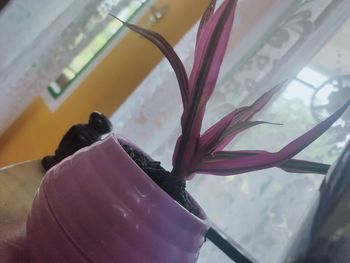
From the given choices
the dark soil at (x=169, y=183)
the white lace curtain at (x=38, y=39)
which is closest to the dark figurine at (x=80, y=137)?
the dark soil at (x=169, y=183)

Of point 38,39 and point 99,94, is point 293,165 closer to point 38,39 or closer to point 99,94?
point 38,39

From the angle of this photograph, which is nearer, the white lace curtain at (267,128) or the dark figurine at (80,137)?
the dark figurine at (80,137)

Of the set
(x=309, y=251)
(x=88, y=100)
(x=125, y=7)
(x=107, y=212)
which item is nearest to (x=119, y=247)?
(x=107, y=212)

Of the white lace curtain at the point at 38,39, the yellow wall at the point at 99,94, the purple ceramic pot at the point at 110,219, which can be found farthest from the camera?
the yellow wall at the point at 99,94

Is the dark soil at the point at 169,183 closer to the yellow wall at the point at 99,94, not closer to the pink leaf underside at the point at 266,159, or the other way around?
the pink leaf underside at the point at 266,159

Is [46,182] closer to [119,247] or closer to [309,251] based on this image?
[119,247]

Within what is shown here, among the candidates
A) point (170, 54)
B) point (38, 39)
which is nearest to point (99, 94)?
point (38, 39)

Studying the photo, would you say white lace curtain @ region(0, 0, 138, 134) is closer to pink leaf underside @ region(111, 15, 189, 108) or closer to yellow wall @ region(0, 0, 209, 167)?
yellow wall @ region(0, 0, 209, 167)
